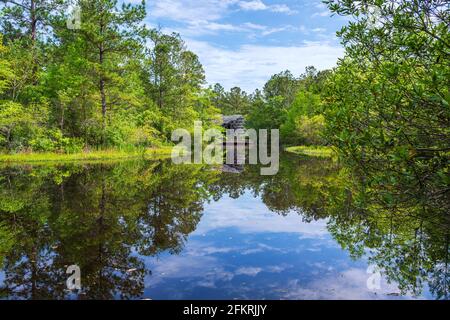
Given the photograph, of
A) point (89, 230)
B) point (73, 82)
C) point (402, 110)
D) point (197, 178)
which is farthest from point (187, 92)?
point (402, 110)

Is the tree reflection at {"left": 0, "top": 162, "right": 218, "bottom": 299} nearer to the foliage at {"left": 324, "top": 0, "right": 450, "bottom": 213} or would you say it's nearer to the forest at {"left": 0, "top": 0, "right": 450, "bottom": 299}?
the forest at {"left": 0, "top": 0, "right": 450, "bottom": 299}

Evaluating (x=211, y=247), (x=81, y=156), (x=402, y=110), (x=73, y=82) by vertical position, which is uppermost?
(x=73, y=82)

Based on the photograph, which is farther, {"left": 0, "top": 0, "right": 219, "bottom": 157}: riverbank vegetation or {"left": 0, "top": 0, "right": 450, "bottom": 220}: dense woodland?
{"left": 0, "top": 0, "right": 219, "bottom": 157}: riverbank vegetation

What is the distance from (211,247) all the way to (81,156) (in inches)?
770

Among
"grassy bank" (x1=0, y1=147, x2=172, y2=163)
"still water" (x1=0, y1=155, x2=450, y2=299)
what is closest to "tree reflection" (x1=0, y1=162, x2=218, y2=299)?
"still water" (x1=0, y1=155, x2=450, y2=299)

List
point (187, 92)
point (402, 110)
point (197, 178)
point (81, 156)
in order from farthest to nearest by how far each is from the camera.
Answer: point (187, 92) → point (81, 156) → point (197, 178) → point (402, 110)

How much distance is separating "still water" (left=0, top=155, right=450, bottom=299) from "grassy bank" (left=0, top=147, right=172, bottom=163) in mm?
10122

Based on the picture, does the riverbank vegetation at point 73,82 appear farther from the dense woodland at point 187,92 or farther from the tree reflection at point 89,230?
the tree reflection at point 89,230

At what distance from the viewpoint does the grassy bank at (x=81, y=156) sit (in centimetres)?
2091

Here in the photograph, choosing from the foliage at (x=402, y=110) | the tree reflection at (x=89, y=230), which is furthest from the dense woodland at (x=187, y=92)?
the tree reflection at (x=89, y=230)

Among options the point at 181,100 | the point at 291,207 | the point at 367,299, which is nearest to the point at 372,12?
the point at 367,299

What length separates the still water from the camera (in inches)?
192

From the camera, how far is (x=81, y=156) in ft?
78.4

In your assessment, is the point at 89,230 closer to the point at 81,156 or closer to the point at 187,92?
the point at 81,156
